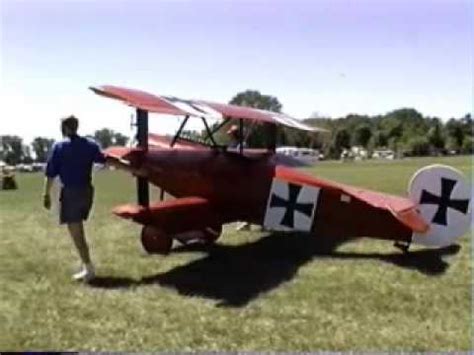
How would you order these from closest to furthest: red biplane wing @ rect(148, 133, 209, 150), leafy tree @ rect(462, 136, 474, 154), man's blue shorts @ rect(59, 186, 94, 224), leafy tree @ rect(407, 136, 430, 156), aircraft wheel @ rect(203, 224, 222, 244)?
man's blue shorts @ rect(59, 186, 94, 224) < aircraft wheel @ rect(203, 224, 222, 244) < red biplane wing @ rect(148, 133, 209, 150) < leafy tree @ rect(462, 136, 474, 154) < leafy tree @ rect(407, 136, 430, 156)

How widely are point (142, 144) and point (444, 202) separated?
8.26ft

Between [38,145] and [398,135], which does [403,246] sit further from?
[398,135]

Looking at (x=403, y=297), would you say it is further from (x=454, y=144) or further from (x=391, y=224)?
(x=454, y=144)

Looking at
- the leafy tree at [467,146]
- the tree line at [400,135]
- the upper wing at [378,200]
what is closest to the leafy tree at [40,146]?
the upper wing at [378,200]

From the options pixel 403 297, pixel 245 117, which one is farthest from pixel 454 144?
pixel 403 297

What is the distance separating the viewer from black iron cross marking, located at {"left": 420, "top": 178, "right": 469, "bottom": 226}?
5.34 metres

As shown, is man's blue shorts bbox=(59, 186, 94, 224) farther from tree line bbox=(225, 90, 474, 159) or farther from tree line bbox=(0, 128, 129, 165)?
tree line bbox=(225, 90, 474, 159)

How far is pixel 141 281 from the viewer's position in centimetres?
461

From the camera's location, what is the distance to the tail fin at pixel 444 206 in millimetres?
5340

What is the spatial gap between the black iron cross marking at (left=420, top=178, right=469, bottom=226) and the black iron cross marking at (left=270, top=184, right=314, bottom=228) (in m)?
0.98

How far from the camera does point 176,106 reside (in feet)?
17.6

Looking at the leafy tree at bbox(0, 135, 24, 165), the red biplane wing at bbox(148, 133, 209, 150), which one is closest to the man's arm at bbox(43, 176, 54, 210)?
the leafy tree at bbox(0, 135, 24, 165)

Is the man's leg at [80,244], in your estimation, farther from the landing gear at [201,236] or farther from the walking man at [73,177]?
the landing gear at [201,236]

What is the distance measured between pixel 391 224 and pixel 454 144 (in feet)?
81.2
